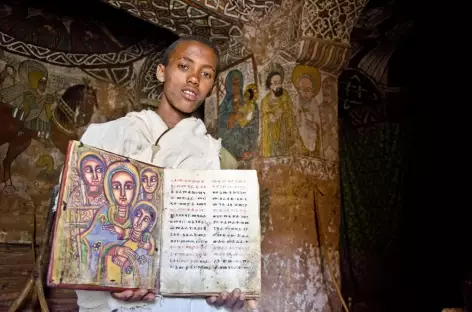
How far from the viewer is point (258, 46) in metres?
4.36

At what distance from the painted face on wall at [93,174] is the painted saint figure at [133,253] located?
134 mm

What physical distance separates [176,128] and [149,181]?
1.04ft

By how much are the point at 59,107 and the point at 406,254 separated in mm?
4728

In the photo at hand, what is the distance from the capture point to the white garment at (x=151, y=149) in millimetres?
1410

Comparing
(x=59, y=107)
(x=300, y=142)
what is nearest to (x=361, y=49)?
(x=300, y=142)

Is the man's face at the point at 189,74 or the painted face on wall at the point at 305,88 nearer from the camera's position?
the man's face at the point at 189,74

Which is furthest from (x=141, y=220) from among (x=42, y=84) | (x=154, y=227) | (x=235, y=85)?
(x=42, y=84)

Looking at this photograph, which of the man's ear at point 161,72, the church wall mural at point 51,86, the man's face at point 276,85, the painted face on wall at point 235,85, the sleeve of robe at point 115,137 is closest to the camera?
the sleeve of robe at point 115,137

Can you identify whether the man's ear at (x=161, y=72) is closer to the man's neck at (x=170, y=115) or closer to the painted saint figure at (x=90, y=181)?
the man's neck at (x=170, y=115)

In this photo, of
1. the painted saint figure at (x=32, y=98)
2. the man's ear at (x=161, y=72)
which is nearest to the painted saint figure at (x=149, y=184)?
the man's ear at (x=161, y=72)

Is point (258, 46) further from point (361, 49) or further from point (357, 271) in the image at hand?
point (357, 271)

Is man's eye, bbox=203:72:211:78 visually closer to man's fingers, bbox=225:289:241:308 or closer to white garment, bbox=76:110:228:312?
white garment, bbox=76:110:228:312

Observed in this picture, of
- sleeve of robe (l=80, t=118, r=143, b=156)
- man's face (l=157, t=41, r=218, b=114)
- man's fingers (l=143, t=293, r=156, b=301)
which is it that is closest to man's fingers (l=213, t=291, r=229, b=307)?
man's fingers (l=143, t=293, r=156, b=301)

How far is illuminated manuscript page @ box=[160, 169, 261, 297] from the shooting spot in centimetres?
136
